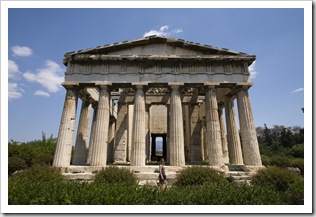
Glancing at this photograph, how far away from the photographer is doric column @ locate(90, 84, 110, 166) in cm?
1636

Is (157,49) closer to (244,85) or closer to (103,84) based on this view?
(103,84)

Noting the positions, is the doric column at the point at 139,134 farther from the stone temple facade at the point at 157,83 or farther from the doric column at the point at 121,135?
the doric column at the point at 121,135

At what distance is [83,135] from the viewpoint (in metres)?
20.5

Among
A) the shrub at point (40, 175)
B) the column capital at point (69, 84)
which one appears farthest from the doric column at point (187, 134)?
the shrub at point (40, 175)

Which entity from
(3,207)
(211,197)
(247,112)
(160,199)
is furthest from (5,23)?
(247,112)

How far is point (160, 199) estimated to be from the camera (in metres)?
7.15

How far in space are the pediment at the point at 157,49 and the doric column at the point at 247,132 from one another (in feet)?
12.8

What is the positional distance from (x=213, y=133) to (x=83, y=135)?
41.3ft

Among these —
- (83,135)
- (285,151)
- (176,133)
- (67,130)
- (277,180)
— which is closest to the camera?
A: (277,180)

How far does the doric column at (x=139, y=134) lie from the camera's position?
1622cm

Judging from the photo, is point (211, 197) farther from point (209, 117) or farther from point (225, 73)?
point (225, 73)

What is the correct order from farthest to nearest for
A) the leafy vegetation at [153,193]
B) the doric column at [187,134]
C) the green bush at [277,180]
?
the doric column at [187,134] < the green bush at [277,180] < the leafy vegetation at [153,193]

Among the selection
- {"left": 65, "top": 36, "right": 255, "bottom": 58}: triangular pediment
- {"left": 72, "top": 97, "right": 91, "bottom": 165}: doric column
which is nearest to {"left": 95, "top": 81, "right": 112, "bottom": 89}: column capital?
{"left": 65, "top": 36, "right": 255, "bottom": 58}: triangular pediment

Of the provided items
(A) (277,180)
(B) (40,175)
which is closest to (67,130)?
(B) (40,175)
